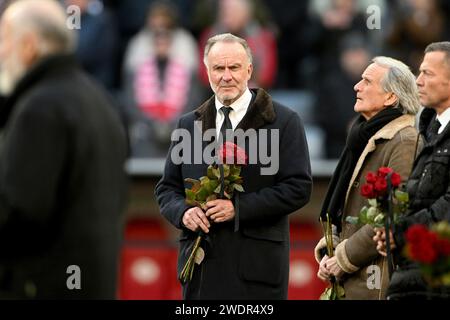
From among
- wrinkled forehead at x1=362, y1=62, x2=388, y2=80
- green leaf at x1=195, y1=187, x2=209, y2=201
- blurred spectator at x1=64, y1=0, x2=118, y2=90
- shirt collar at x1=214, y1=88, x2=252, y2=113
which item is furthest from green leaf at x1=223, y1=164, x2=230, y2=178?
blurred spectator at x1=64, y1=0, x2=118, y2=90

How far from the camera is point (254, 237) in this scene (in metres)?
8.13

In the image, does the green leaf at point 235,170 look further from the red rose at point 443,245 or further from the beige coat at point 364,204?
the red rose at point 443,245

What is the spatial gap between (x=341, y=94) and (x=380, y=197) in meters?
6.71

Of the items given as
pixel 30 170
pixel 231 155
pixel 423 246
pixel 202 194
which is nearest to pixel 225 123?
pixel 231 155

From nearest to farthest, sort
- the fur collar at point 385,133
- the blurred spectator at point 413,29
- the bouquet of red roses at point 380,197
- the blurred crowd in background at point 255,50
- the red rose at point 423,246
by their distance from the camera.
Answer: the red rose at point 423,246, the bouquet of red roses at point 380,197, the fur collar at point 385,133, the blurred crowd in background at point 255,50, the blurred spectator at point 413,29

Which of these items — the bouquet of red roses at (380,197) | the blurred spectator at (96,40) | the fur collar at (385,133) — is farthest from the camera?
the blurred spectator at (96,40)

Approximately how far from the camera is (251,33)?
14.6m

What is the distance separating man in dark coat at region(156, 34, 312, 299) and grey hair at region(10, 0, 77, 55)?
1996mm

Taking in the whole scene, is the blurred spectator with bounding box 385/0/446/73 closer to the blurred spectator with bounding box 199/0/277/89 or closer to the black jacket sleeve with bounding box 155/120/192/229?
the blurred spectator with bounding box 199/0/277/89

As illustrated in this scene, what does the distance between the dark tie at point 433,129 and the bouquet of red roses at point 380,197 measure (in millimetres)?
283

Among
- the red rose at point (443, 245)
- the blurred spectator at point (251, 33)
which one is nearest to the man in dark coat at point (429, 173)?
the red rose at point (443, 245)

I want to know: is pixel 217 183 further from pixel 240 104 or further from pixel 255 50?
pixel 255 50

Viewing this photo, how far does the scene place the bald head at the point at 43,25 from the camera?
6281mm
